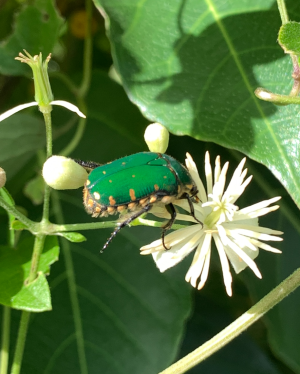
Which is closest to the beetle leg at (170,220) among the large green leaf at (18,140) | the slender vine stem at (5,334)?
the slender vine stem at (5,334)

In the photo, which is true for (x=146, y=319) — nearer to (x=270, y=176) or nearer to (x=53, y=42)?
(x=270, y=176)

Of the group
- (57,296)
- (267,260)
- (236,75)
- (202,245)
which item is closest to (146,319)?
(57,296)

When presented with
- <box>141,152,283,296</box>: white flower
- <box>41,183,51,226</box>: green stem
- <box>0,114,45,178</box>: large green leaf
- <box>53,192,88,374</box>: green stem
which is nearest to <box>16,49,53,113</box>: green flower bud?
<box>41,183,51,226</box>: green stem

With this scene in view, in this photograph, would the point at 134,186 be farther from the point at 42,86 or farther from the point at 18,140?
the point at 18,140

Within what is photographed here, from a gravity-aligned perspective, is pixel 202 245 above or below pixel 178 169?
below

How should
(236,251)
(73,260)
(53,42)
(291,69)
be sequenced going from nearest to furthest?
1. (236,251)
2. (291,69)
3. (53,42)
4. (73,260)

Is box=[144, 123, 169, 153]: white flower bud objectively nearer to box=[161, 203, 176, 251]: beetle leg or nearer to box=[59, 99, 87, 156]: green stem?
box=[161, 203, 176, 251]: beetle leg
